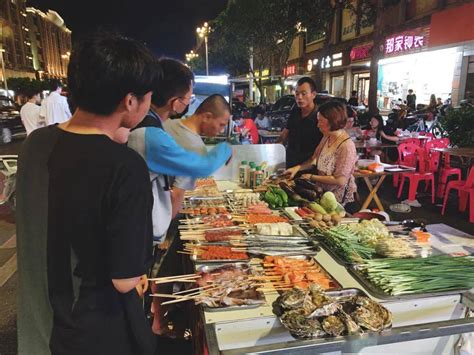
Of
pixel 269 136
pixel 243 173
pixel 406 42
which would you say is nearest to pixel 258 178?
pixel 243 173

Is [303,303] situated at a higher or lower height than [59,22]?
lower

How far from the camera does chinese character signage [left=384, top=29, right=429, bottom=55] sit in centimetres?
1445

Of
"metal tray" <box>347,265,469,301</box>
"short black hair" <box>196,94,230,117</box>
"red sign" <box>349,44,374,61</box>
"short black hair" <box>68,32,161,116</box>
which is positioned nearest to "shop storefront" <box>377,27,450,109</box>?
"red sign" <box>349,44,374,61</box>

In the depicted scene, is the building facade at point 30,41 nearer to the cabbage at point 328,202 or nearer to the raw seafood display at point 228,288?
the cabbage at point 328,202

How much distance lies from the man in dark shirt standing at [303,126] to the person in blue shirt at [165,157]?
2.77 metres

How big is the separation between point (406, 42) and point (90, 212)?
17.1 metres

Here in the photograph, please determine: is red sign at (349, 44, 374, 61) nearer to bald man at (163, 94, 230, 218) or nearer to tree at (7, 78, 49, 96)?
tree at (7, 78, 49, 96)

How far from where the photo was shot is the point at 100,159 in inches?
45.8

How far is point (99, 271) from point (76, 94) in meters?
0.62

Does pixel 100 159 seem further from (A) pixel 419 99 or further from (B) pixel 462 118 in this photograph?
(A) pixel 419 99

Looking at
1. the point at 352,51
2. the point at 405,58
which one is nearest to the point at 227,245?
the point at 405,58

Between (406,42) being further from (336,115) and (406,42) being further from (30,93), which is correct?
(30,93)

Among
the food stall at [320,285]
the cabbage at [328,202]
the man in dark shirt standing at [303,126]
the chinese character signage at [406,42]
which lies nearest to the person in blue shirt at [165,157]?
the food stall at [320,285]

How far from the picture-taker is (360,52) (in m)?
19.4
